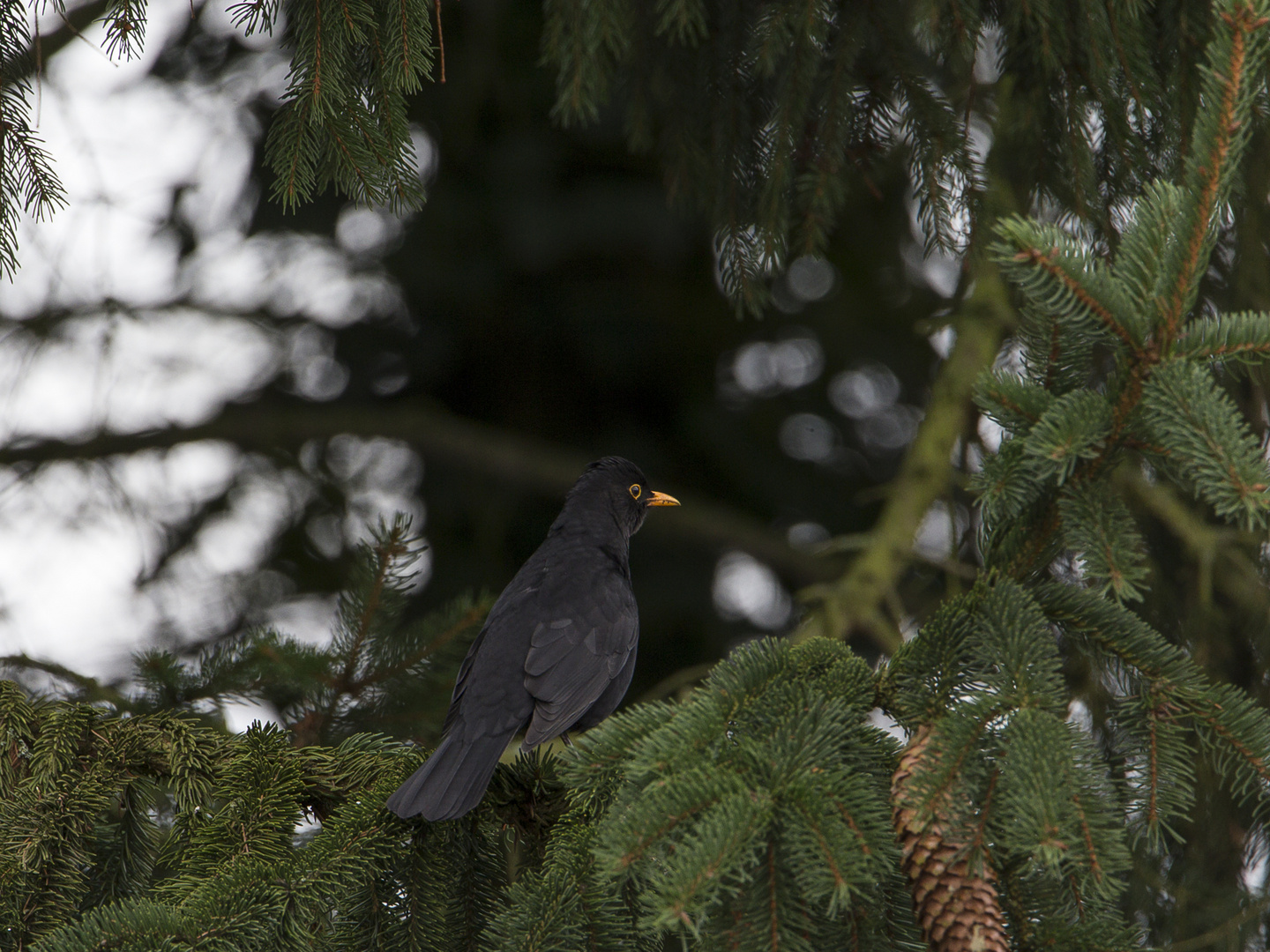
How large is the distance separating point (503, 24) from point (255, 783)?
5.21 meters

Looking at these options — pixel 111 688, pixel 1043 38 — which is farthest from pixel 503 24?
pixel 111 688

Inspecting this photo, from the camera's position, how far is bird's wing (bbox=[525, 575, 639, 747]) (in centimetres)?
326

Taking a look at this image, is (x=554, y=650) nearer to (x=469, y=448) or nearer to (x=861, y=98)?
(x=861, y=98)

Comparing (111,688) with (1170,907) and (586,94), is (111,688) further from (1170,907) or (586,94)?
(1170,907)

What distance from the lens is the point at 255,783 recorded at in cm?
224

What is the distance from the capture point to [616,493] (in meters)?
4.51

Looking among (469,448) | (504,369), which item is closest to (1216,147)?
(469,448)

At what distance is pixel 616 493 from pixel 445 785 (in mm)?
2368

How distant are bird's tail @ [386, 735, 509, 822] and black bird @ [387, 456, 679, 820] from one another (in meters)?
0.01

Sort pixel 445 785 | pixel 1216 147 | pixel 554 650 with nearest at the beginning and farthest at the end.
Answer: pixel 1216 147 < pixel 445 785 < pixel 554 650

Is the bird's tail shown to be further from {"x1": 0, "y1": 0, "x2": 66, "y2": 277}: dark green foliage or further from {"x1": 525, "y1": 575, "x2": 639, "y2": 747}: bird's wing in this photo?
{"x1": 0, "y1": 0, "x2": 66, "y2": 277}: dark green foliage

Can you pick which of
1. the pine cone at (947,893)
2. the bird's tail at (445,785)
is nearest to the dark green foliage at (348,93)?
the bird's tail at (445,785)

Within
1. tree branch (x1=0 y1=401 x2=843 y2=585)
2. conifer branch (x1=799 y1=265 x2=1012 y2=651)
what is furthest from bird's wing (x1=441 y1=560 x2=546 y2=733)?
tree branch (x1=0 y1=401 x2=843 y2=585)

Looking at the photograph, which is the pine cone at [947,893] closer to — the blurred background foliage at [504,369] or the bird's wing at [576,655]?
the bird's wing at [576,655]
